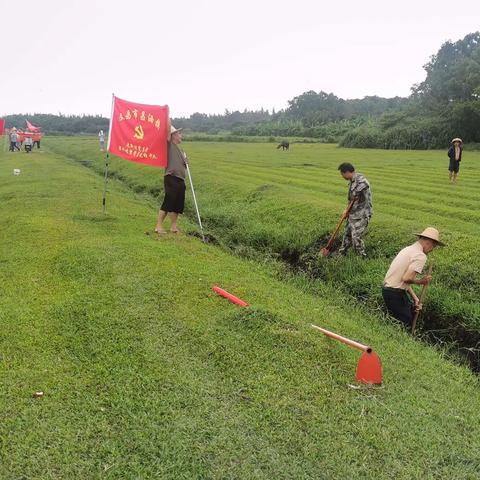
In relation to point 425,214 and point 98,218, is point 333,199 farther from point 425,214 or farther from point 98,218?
point 98,218

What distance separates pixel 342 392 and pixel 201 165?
25856 mm

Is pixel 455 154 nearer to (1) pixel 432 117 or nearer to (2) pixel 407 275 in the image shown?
(2) pixel 407 275

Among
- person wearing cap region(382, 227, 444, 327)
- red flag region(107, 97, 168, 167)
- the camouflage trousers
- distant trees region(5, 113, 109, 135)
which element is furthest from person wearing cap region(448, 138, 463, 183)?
distant trees region(5, 113, 109, 135)

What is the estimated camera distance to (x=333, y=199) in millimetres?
16859

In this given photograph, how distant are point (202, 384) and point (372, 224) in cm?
833

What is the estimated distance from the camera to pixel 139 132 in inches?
482

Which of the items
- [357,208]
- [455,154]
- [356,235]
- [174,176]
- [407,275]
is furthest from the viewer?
[455,154]

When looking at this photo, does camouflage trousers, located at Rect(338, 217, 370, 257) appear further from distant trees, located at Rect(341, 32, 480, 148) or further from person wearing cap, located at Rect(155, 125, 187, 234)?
distant trees, located at Rect(341, 32, 480, 148)

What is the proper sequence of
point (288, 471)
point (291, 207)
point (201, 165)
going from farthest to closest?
point (201, 165), point (291, 207), point (288, 471)

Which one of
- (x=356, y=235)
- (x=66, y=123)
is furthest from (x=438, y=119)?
(x=66, y=123)

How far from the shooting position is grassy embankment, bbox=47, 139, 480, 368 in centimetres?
883

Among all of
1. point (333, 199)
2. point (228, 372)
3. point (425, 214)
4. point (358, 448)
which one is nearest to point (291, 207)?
point (333, 199)

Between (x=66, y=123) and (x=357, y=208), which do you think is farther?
(x=66, y=123)

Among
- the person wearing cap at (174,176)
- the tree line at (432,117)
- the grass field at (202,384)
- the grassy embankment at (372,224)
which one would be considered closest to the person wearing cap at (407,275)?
the grass field at (202,384)
